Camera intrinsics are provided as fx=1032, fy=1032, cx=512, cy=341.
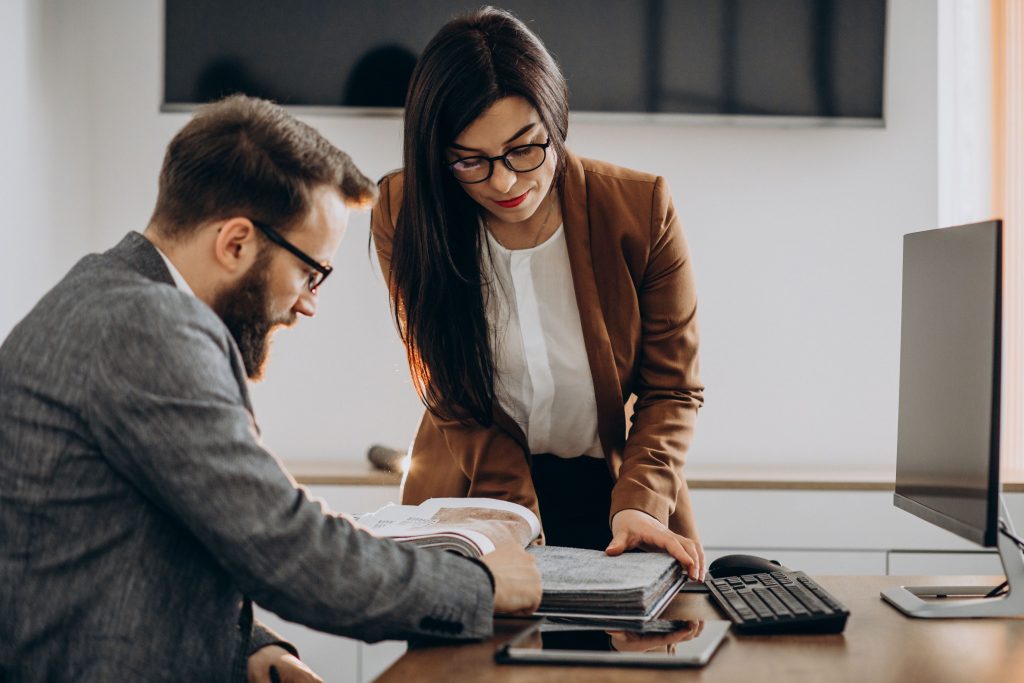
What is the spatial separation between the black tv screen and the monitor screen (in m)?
1.61

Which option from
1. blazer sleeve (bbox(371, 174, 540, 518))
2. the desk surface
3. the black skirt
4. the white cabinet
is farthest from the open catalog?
the white cabinet

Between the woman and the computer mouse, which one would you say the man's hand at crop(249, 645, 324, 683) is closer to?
the woman

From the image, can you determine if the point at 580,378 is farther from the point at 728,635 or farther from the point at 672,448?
the point at 728,635

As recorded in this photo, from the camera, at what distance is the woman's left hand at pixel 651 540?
136 centimetres

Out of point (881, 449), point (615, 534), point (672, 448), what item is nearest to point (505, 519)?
point (615, 534)

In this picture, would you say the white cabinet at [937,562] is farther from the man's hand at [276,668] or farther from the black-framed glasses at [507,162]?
the man's hand at [276,668]

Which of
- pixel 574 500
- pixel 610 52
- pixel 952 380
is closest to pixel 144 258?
pixel 574 500

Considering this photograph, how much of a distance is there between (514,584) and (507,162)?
24.4 inches

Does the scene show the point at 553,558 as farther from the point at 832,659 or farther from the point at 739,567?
the point at 832,659

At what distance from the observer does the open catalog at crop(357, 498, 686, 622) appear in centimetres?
118

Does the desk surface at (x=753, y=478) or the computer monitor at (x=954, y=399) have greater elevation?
the computer monitor at (x=954, y=399)

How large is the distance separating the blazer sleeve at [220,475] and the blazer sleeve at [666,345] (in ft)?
2.15

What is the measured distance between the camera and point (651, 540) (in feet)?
4.57

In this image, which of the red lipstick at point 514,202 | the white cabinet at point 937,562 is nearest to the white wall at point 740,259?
the white cabinet at point 937,562
